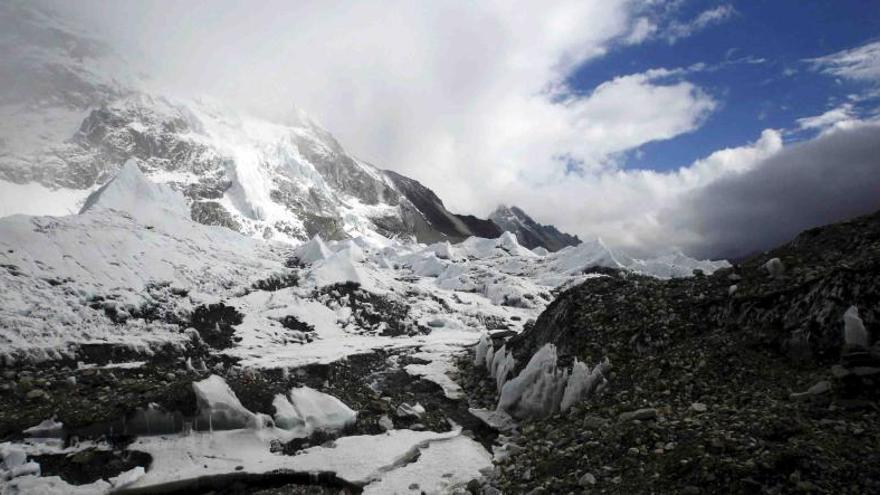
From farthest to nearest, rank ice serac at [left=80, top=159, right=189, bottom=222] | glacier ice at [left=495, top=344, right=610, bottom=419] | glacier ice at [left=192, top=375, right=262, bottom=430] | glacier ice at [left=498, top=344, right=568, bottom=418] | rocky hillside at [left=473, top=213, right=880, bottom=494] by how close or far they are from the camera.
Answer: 1. ice serac at [left=80, top=159, right=189, bottom=222]
2. glacier ice at [left=498, top=344, right=568, bottom=418]
3. glacier ice at [left=192, top=375, right=262, bottom=430]
4. glacier ice at [left=495, top=344, right=610, bottom=419]
5. rocky hillside at [left=473, top=213, right=880, bottom=494]

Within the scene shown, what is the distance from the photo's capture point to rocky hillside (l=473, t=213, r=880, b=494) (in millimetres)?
7156

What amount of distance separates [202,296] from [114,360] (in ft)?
34.9

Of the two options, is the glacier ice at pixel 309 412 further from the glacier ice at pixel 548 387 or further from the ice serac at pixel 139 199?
the ice serac at pixel 139 199

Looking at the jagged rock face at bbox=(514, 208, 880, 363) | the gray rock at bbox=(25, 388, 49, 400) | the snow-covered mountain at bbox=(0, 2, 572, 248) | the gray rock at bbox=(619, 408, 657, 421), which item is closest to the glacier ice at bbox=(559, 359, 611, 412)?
the jagged rock face at bbox=(514, 208, 880, 363)

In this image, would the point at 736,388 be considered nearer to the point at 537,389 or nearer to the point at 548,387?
the point at 548,387

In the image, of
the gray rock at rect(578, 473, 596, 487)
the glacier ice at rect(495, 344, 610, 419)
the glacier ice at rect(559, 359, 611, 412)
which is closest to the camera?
the gray rock at rect(578, 473, 596, 487)

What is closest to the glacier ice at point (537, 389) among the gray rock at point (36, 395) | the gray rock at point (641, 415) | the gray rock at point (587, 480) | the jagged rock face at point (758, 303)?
the jagged rock face at point (758, 303)

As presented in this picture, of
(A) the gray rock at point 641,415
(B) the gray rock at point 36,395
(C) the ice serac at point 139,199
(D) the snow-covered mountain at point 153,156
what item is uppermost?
(D) the snow-covered mountain at point 153,156

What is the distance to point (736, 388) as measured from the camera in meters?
10.4

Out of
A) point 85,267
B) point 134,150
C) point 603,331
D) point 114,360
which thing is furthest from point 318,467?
point 134,150

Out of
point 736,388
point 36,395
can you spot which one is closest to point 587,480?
point 736,388

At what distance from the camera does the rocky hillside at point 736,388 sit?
7156 mm

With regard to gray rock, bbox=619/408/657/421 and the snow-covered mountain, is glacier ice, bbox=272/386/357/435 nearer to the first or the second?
gray rock, bbox=619/408/657/421

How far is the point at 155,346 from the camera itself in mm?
24953
